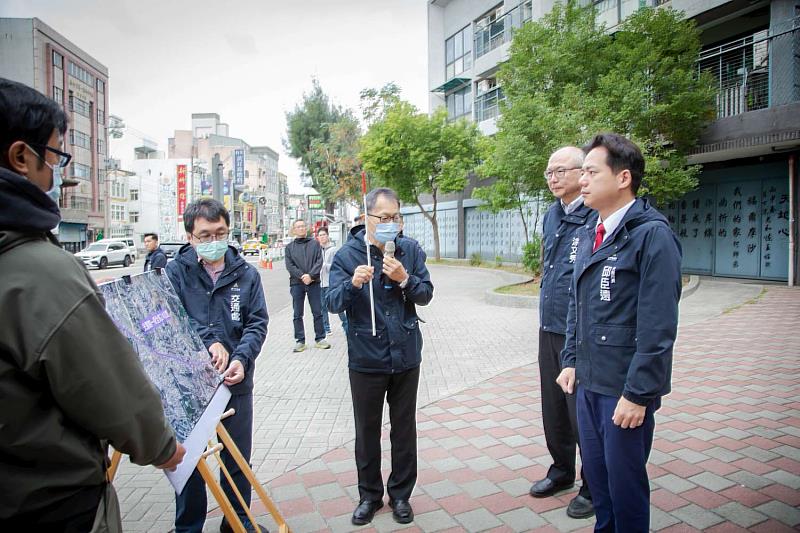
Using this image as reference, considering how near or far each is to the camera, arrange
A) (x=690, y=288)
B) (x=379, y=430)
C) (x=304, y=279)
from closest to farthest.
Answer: (x=379, y=430), (x=304, y=279), (x=690, y=288)

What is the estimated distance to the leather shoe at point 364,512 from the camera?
3057 millimetres

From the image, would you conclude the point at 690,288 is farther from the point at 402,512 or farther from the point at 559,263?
the point at 402,512

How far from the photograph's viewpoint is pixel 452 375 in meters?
6.29

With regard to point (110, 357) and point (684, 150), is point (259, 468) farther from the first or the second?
point (684, 150)

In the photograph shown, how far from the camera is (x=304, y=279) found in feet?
26.1

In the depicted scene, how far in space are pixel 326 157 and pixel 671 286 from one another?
3230 cm

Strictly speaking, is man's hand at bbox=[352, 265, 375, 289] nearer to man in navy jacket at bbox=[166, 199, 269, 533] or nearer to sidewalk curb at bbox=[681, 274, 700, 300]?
man in navy jacket at bbox=[166, 199, 269, 533]

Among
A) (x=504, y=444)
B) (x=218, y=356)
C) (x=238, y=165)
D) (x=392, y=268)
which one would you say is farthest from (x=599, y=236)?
(x=238, y=165)

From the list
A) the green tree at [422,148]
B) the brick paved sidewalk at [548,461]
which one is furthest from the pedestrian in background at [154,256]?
the green tree at [422,148]

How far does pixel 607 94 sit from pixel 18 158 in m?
12.9

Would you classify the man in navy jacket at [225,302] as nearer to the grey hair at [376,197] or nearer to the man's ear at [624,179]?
the grey hair at [376,197]

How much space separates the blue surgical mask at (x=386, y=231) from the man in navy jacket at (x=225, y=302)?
767 mm

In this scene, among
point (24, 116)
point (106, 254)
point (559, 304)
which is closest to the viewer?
point (24, 116)

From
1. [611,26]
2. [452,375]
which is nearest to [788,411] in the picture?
[452,375]
